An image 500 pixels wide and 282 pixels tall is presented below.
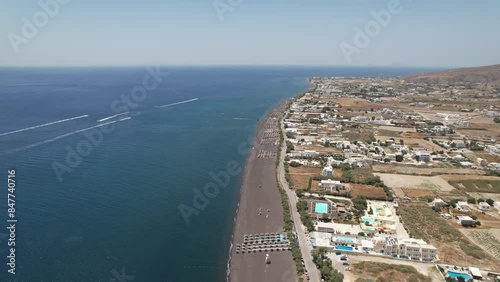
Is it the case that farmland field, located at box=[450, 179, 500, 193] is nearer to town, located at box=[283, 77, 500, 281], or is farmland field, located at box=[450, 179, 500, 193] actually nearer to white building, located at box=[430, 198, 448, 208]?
town, located at box=[283, 77, 500, 281]

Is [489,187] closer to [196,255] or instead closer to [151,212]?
[196,255]

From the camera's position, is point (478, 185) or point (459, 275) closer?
point (459, 275)

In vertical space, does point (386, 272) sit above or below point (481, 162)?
below

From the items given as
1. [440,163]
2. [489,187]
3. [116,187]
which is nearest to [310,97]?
[440,163]

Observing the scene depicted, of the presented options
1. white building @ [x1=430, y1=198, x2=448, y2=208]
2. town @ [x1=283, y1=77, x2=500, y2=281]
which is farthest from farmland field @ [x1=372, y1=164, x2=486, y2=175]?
white building @ [x1=430, y1=198, x2=448, y2=208]

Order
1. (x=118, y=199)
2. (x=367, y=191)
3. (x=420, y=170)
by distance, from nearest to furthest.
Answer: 1. (x=118, y=199)
2. (x=367, y=191)
3. (x=420, y=170)

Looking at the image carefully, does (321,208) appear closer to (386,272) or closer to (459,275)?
(386,272)

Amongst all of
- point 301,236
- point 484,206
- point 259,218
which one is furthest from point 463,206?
point 259,218

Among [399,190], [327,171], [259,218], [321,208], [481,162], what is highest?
[481,162]

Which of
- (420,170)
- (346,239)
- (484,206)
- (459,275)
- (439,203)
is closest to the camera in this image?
(459,275)
